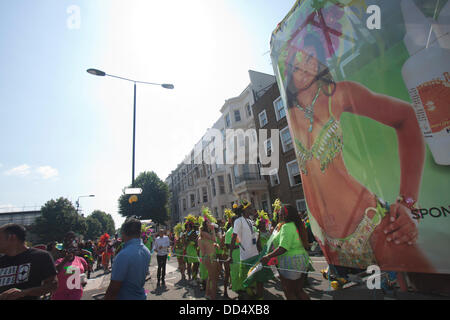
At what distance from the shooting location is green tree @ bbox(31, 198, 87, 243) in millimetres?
42531

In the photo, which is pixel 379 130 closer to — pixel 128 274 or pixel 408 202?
pixel 408 202

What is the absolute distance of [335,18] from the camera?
15.1 feet

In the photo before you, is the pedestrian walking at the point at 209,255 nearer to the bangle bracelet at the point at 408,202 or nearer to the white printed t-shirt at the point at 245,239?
the white printed t-shirt at the point at 245,239

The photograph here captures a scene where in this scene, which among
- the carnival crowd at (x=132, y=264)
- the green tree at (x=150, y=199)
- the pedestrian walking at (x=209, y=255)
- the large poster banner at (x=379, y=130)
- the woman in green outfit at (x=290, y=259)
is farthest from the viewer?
the green tree at (x=150, y=199)

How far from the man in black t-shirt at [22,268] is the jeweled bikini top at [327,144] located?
16.6ft

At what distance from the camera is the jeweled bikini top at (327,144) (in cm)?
450

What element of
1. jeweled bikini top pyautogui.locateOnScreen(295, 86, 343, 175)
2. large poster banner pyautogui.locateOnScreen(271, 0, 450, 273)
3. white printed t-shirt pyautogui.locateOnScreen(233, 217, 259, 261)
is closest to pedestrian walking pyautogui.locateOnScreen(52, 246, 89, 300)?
white printed t-shirt pyautogui.locateOnScreen(233, 217, 259, 261)

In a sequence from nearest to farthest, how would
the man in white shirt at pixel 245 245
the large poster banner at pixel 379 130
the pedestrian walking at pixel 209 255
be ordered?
the large poster banner at pixel 379 130, the man in white shirt at pixel 245 245, the pedestrian walking at pixel 209 255

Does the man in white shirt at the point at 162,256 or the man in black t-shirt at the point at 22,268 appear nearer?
the man in black t-shirt at the point at 22,268

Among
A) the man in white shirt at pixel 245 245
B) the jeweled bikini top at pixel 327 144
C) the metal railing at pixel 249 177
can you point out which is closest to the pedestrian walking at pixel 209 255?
the man in white shirt at pixel 245 245

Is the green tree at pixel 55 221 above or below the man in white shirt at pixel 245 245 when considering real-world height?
above

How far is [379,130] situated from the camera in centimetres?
391

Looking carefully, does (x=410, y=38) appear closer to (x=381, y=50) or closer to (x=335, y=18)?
(x=381, y=50)
